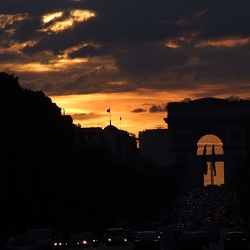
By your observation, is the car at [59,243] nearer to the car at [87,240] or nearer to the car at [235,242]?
the car at [87,240]

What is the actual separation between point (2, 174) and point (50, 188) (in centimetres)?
1568

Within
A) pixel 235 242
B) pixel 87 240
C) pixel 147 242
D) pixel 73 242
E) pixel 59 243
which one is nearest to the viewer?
pixel 235 242

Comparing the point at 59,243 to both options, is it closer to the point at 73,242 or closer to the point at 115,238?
the point at 73,242

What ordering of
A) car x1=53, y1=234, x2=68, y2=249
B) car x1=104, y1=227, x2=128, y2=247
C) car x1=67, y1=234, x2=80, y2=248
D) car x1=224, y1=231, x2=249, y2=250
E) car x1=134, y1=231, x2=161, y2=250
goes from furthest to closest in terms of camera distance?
car x1=104, y1=227, x2=128, y2=247, car x1=67, y1=234, x2=80, y2=248, car x1=53, y1=234, x2=68, y2=249, car x1=134, y1=231, x2=161, y2=250, car x1=224, y1=231, x2=249, y2=250

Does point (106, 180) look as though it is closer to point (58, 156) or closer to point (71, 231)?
point (71, 231)

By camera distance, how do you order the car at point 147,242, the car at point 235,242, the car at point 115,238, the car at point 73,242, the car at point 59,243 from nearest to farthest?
the car at point 235,242
the car at point 147,242
the car at point 59,243
the car at point 73,242
the car at point 115,238

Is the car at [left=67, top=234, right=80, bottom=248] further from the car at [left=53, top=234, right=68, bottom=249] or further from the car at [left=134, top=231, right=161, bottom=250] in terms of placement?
the car at [left=134, top=231, right=161, bottom=250]

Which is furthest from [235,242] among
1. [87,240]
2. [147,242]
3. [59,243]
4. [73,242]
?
[87,240]

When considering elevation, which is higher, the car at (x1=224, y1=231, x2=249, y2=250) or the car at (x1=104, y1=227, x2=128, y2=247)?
the car at (x1=104, y1=227, x2=128, y2=247)

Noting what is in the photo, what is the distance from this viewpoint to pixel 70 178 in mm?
115938

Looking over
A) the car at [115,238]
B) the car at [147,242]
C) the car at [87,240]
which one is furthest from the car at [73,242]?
the car at [147,242]

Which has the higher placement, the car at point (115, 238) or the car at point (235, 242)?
the car at point (115, 238)

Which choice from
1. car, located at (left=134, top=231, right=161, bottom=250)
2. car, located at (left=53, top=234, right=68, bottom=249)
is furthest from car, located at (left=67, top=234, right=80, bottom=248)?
car, located at (left=134, top=231, right=161, bottom=250)

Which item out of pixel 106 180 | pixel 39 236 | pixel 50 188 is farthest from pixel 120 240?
pixel 106 180
